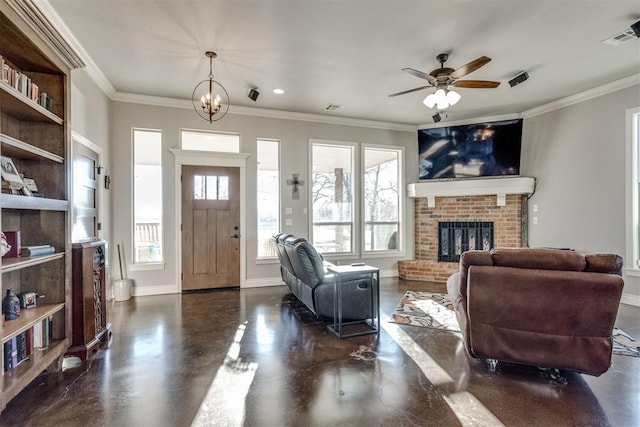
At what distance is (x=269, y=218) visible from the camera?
565 cm

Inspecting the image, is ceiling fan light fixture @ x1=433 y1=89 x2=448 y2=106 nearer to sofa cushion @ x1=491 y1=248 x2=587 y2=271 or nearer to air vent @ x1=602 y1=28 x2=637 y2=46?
air vent @ x1=602 y1=28 x2=637 y2=46

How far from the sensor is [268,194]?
18.5ft

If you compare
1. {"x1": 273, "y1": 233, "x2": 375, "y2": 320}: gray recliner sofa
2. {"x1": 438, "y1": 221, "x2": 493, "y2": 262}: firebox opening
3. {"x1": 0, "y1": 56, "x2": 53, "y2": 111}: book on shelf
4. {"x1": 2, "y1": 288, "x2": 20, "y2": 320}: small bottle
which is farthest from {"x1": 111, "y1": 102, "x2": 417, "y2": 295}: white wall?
{"x1": 2, "y1": 288, "x2": 20, "y2": 320}: small bottle

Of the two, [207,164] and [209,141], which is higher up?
[209,141]

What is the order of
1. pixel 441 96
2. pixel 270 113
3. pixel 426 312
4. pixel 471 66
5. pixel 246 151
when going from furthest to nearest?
pixel 270 113 → pixel 246 151 → pixel 426 312 → pixel 441 96 → pixel 471 66

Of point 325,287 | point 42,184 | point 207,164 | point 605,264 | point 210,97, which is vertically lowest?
point 325,287

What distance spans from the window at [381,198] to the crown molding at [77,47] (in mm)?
4185

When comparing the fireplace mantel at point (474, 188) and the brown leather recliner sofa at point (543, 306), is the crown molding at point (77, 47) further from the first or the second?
the fireplace mantel at point (474, 188)

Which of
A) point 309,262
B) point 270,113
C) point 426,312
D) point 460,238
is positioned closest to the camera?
point 309,262

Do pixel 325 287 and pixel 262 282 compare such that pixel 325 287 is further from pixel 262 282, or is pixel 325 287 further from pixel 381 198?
pixel 381 198

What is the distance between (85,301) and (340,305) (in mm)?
2267

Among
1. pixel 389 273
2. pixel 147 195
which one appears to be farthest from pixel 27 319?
pixel 389 273

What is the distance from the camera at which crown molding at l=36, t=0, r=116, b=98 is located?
9.07ft

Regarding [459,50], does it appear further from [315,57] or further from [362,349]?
[362,349]
